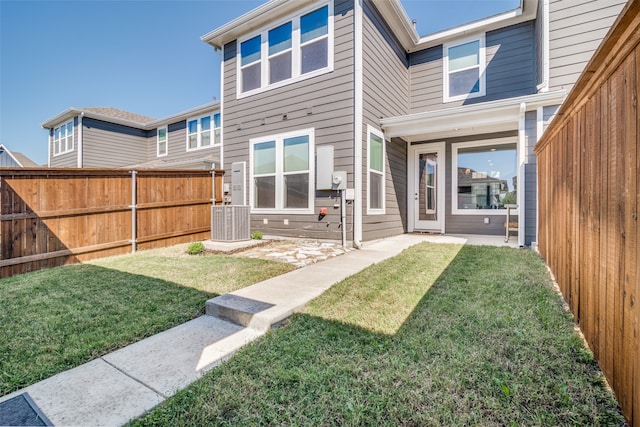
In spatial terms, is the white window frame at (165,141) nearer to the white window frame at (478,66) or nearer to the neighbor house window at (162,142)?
the neighbor house window at (162,142)

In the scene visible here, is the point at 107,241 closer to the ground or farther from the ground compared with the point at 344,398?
farther from the ground

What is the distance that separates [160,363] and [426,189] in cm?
741

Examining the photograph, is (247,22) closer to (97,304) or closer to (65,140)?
(97,304)

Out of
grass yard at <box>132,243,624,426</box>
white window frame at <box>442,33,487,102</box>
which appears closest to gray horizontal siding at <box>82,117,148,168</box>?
white window frame at <box>442,33,487,102</box>

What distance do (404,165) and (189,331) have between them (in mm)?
6769

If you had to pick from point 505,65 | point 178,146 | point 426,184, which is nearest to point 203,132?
point 178,146

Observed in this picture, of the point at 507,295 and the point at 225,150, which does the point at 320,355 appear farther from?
the point at 225,150

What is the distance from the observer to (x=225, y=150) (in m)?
7.82

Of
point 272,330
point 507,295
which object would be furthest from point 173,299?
point 507,295

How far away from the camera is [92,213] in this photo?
5199 millimetres

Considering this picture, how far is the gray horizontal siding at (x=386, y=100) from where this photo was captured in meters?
6.02

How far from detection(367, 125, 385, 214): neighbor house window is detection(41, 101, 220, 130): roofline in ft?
25.2

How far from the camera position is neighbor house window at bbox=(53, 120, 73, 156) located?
14.2m

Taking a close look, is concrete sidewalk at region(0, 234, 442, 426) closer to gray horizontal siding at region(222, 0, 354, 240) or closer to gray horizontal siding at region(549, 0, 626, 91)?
gray horizontal siding at region(222, 0, 354, 240)
